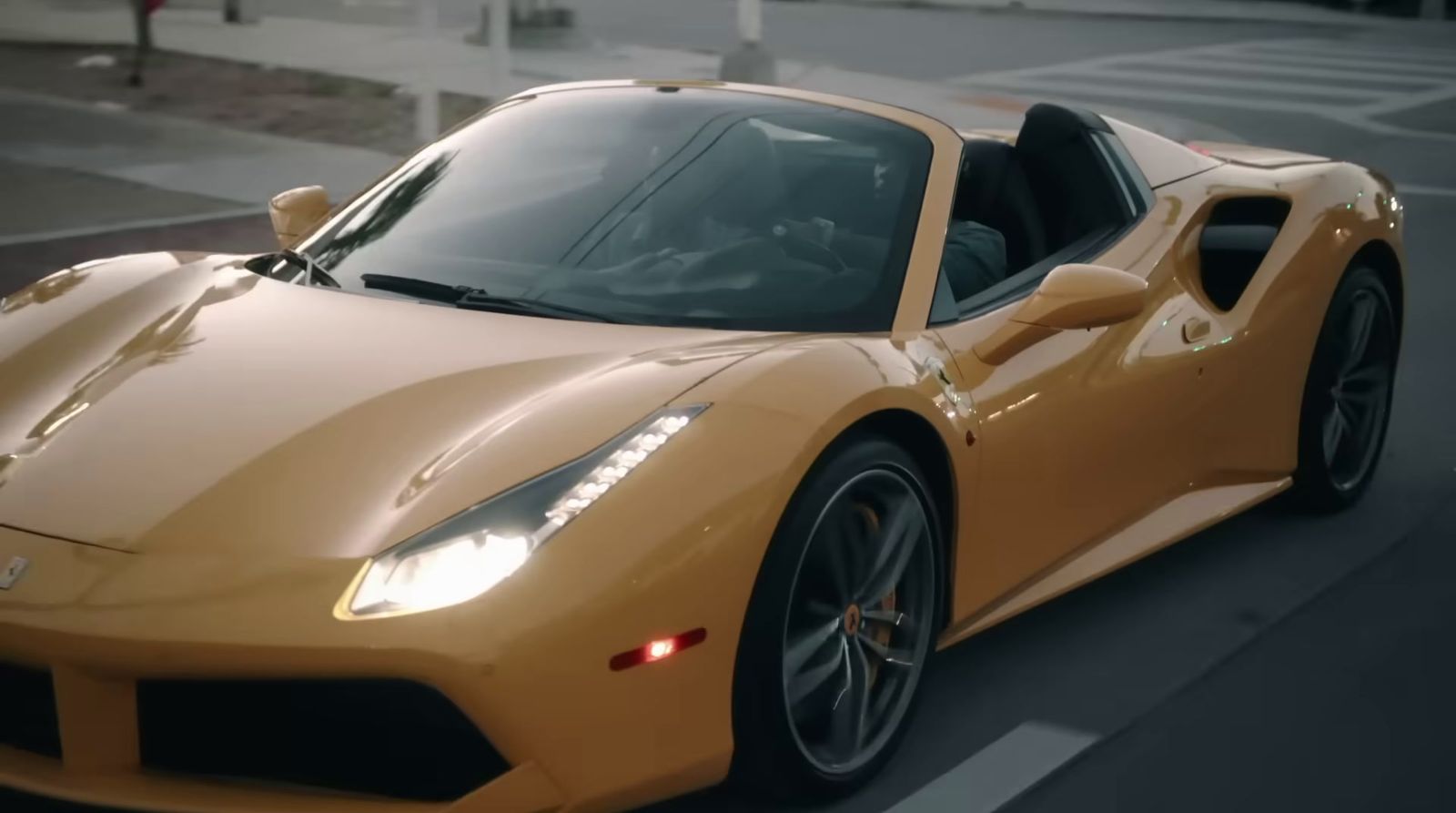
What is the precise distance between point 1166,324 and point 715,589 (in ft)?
6.48

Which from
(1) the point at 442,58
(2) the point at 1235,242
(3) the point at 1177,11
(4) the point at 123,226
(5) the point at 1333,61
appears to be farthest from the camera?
(3) the point at 1177,11

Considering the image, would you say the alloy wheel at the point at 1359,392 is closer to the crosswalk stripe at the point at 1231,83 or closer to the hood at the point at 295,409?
the hood at the point at 295,409

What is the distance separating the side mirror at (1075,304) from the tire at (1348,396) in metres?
1.49

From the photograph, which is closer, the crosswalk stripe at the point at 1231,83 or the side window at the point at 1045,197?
the side window at the point at 1045,197

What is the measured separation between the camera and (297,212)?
5164 mm

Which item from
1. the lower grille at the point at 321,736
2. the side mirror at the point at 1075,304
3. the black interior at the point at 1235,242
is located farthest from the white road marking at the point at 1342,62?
the lower grille at the point at 321,736

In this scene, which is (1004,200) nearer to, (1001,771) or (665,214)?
(665,214)

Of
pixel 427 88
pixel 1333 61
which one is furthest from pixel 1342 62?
pixel 427 88

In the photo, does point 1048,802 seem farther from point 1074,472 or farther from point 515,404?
point 515,404

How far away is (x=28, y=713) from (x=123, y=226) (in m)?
7.27

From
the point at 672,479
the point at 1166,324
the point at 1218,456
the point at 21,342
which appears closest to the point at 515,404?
the point at 672,479

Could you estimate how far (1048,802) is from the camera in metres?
3.79

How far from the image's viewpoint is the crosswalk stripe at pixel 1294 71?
21500 mm

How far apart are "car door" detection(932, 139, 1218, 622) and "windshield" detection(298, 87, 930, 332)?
0.30 metres
